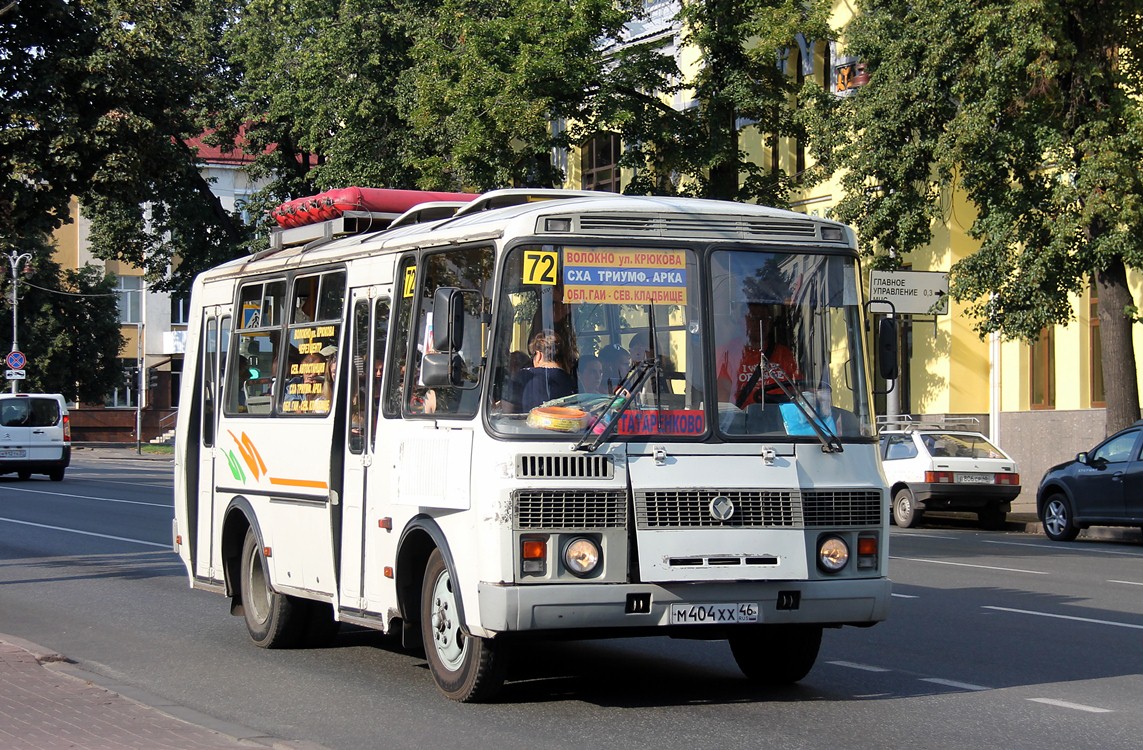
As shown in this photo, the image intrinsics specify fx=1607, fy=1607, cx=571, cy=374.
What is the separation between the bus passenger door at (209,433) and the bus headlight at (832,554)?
5237mm

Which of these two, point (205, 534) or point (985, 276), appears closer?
point (205, 534)

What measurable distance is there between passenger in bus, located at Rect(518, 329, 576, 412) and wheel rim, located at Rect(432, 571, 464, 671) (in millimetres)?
1122

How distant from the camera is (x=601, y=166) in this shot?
137 feet

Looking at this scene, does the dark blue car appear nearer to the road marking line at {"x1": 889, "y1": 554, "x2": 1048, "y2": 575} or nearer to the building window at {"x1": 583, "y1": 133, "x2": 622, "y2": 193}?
the road marking line at {"x1": 889, "y1": 554, "x2": 1048, "y2": 575}

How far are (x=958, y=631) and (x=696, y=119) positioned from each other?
19177 millimetres

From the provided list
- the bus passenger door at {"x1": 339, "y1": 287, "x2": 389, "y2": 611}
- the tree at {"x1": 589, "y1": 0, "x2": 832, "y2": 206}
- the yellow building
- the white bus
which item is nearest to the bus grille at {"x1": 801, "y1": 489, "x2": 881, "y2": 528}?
the white bus

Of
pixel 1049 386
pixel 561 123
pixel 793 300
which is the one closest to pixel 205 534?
Result: pixel 793 300

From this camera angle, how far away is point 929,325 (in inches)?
1384

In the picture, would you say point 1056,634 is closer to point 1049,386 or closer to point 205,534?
point 205,534

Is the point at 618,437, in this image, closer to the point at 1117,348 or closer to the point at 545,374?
the point at 545,374

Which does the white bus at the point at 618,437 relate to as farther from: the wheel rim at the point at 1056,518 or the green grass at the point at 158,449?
the green grass at the point at 158,449

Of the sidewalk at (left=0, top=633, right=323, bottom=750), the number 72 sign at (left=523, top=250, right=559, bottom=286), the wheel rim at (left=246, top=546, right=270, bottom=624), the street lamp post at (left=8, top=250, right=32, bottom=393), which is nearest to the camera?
the sidewalk at (left=0, top=633, right=323, bottom=750)

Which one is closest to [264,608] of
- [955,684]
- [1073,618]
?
[955,684]

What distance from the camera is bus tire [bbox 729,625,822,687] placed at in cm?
939
